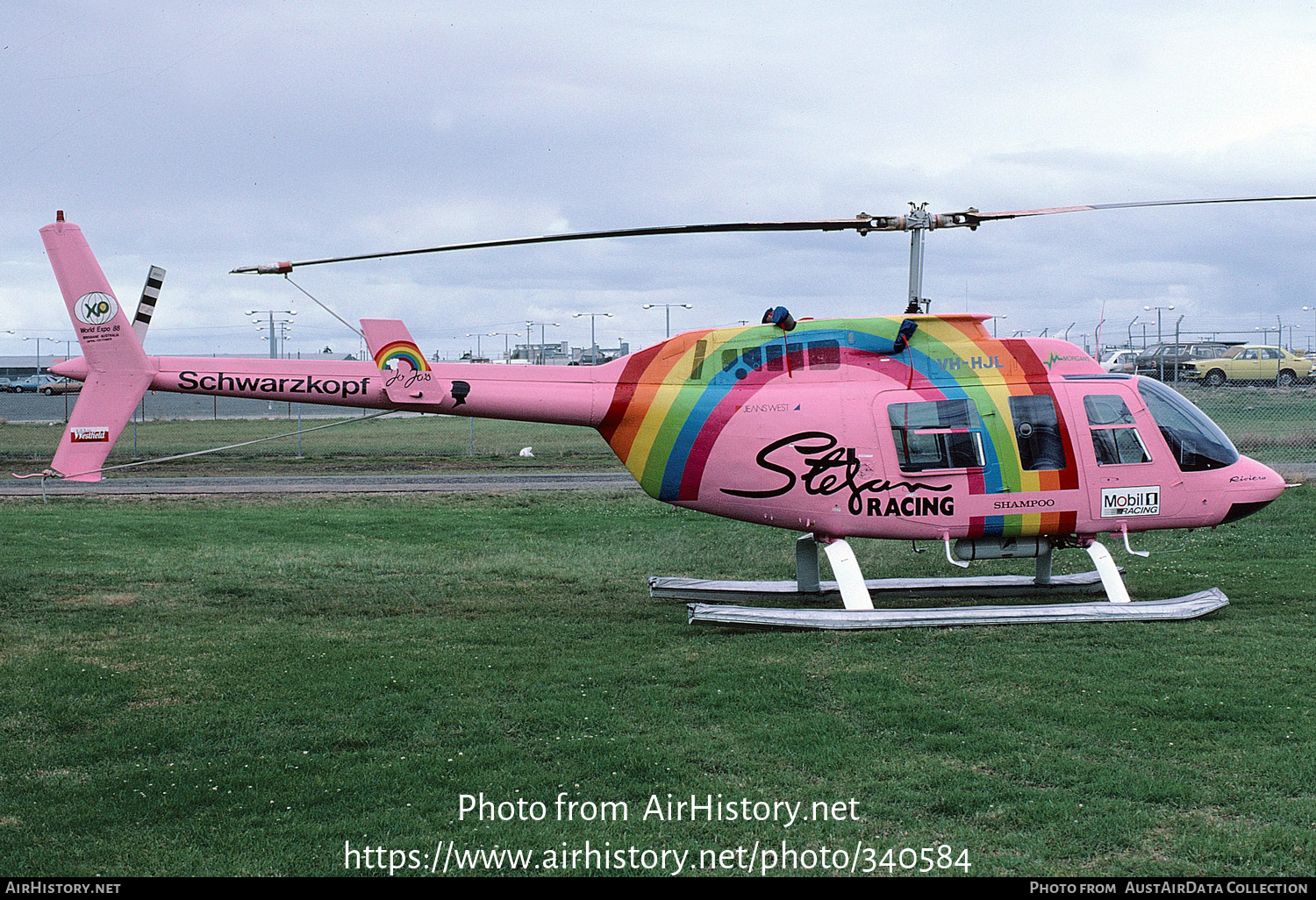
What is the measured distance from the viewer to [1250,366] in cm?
4338

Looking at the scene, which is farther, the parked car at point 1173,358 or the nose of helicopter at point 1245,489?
the parked car at point 1173,358

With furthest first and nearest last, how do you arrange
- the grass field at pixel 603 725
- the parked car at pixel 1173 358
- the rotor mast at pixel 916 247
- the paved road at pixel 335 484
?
1. the parked car at pixel 1173 358
2. the paved road at pixel 335 484
3. the rotor mast at pixel 916 247
4. the grass field at pixel 603 725

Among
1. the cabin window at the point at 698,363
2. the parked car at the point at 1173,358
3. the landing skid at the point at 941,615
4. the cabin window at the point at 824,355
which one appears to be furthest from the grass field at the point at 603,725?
the parked car at the point at 1173,358

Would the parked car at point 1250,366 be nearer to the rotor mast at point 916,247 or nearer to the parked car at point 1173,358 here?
the parked car at point 1173,358

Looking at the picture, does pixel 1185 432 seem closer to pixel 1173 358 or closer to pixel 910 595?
pixel 910 595

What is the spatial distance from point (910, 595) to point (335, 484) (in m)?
15.5

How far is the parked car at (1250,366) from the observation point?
43000 mm

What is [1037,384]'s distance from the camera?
1184 cm

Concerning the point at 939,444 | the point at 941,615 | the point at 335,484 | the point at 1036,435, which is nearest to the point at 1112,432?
the point at 1036,435

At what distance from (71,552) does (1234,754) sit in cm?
1490

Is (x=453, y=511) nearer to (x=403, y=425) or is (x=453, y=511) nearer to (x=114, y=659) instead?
(x=114, y=659)

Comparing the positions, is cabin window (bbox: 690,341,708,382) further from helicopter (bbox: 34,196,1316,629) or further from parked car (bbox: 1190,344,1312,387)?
parked car (bbox: 1190,344,1312,387)

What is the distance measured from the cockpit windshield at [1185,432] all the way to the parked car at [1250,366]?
33680mm
